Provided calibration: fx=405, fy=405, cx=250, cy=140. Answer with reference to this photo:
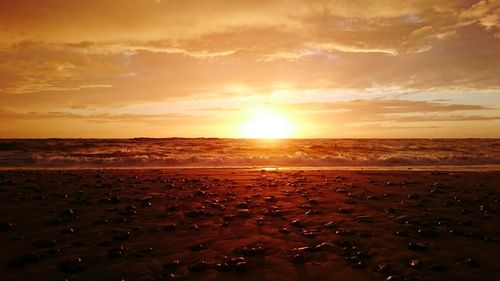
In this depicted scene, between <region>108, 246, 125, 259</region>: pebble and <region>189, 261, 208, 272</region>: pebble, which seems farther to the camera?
<region>108, 246, 125, 259</region>: pebble

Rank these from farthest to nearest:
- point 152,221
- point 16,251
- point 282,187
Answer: point 282,187 < point 152,221 < point 16,251

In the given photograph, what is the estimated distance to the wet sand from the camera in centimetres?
681

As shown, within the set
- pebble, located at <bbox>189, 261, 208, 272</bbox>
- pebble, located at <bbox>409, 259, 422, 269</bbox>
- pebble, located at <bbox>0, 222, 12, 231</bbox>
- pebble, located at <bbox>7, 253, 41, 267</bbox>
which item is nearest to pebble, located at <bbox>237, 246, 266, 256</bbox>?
pebble, located at <bbox>189, 261, 208, 272</bbox>

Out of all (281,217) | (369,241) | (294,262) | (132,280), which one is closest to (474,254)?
(369,241)

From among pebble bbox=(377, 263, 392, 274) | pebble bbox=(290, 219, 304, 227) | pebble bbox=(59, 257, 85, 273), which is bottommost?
pebble bbox=(377, 263, 392, 274)

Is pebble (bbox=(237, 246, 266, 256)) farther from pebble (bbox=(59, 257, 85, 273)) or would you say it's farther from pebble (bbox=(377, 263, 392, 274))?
pebble (bbox=(59, 257, 85, 273))

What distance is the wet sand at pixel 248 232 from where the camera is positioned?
22.3 feet

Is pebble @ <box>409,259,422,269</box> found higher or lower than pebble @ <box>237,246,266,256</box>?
lower

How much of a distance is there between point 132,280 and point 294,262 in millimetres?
2750

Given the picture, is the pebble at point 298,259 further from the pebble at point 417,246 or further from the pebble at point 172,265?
the pebble at point 417,246

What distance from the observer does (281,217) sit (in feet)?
33.9

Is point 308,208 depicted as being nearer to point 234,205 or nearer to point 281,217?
point 281,217

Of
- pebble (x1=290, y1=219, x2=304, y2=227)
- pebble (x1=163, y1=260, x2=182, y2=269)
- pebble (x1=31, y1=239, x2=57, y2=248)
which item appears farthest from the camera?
pebble (x1=290, y1=219, x2=304, y2=227)

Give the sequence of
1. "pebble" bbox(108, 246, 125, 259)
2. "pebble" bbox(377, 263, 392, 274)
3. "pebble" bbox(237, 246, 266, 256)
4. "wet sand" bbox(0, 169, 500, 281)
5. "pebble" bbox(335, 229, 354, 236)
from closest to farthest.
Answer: "pebble" bbox(377, 263, 392, 274)
"wet sand" bbox(0, 169, 500, 281)
"pebble" bbox(108, 246, 125, 259)
"pebble" bbox(237, 246, 266, 256)
"pebble" bbox(335, 229, 354, 236)
